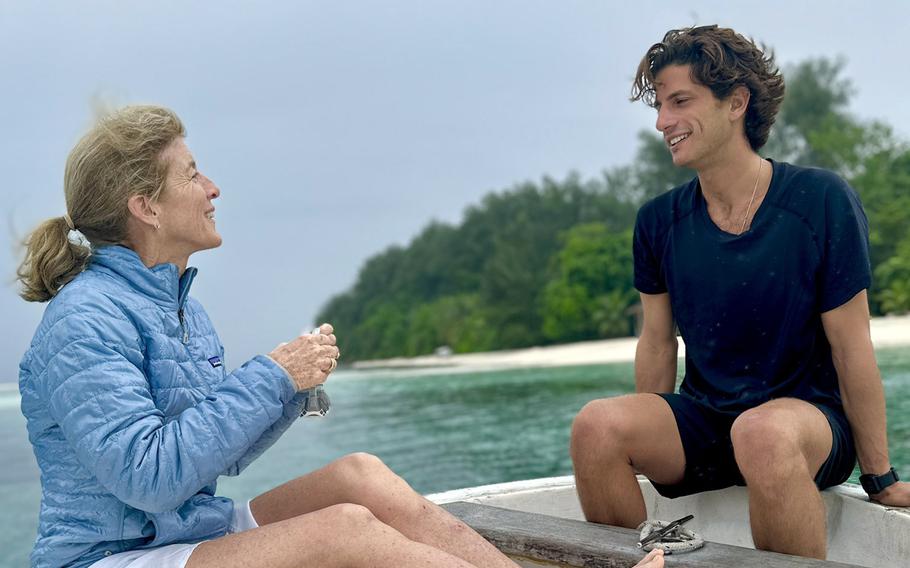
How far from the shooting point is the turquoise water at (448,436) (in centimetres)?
1501

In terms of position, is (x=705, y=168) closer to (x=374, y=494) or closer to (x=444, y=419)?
(x=374, y=494)

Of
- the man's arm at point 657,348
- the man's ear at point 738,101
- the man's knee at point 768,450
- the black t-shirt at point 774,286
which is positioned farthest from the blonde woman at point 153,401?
the man's ear at point 738,101

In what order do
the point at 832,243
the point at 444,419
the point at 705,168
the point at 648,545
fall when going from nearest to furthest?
the point at 648,545, the point at 832,243, the point at 705,168, the point at 444,419

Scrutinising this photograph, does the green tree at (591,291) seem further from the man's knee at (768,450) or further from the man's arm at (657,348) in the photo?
the man's knee at (768,450)

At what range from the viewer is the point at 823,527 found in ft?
7.47

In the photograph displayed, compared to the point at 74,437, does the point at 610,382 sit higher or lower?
lower

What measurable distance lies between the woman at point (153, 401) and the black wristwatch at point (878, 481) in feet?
4.10

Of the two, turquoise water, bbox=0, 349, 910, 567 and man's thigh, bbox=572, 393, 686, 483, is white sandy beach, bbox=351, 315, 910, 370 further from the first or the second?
man's thigh, bbox=572, 393, 686, 483

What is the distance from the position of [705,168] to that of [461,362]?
42624mm

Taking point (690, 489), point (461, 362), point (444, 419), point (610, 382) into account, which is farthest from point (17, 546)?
point (461, 362)

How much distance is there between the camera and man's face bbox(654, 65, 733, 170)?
8.45 feet

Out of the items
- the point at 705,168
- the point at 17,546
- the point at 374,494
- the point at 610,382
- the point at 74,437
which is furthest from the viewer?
the point at 610,382

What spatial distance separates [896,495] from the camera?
2.57 meters

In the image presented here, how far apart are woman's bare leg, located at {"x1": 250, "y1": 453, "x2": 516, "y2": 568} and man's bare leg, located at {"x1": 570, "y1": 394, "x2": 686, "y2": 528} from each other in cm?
72
